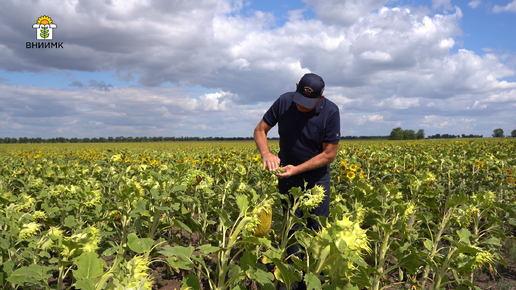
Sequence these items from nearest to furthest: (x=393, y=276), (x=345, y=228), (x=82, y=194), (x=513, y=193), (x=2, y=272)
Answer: (x=345, y=228)
(x=2, y=272)
(x=82, y=194)
(x=393, y=276)
(x=513, y=193)

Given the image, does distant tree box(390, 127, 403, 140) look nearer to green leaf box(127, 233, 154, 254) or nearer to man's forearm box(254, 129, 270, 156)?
man's forearm box(254, 129, 270, 156)

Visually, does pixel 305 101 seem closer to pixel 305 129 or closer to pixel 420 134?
pixel 305 129

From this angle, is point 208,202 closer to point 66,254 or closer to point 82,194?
point 82,194

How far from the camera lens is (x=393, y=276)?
3.99 metres

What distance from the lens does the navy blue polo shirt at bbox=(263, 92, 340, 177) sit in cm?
339

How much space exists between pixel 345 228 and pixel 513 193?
662 cm

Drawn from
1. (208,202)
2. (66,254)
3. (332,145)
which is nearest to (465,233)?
(332,145)

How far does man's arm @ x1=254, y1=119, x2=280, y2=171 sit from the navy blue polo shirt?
21 centimetres

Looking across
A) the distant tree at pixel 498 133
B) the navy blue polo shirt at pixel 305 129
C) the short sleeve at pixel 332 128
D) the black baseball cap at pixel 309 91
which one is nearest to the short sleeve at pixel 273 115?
the navy blue polo shirt at pixel 305 129

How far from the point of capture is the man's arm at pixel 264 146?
292 centimetres

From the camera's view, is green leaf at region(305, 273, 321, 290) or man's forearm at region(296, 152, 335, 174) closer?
green leaf at region(305, 273, 321, 290)

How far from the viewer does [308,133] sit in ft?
11.2

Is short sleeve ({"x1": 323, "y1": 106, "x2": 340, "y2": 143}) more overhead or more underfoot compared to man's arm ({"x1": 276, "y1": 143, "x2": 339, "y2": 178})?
more overhead

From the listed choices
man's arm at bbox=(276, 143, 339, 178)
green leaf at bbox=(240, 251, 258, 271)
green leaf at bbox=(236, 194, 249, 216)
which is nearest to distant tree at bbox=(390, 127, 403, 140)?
man's arm at bbox=(276, 143, 339, 178)
